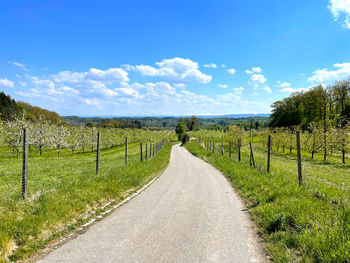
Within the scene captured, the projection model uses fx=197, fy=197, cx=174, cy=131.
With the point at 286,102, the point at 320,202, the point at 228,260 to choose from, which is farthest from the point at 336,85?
the point at 228,260

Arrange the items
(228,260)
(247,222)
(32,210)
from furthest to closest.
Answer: (247,222)
(32,210)
(228,260)

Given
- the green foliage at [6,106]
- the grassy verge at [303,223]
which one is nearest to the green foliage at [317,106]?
the grassy verge at [303,223]

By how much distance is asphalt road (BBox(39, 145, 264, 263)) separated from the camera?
149 inches

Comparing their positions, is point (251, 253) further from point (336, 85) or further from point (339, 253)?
point (336, 85)

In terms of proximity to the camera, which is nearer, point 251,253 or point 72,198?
point 251,253

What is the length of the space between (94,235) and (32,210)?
6.09 feet

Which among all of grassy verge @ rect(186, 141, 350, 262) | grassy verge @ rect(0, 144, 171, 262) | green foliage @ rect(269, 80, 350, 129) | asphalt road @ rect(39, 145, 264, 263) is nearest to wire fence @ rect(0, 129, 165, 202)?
grassy verge @ rect(0, 144, 171, 262)

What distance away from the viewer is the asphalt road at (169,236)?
149 inches

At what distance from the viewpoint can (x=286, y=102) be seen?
87.4 metres

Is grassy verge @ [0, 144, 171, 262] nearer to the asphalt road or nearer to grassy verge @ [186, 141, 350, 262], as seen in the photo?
the asphalt road

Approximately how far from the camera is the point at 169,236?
4.56 m

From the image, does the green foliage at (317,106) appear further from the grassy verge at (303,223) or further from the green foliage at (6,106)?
the green foliage at (6,106)

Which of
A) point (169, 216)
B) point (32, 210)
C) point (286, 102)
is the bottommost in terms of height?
point (169, 216)

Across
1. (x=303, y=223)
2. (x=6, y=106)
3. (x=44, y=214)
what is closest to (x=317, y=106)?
(x=303, y=223)
